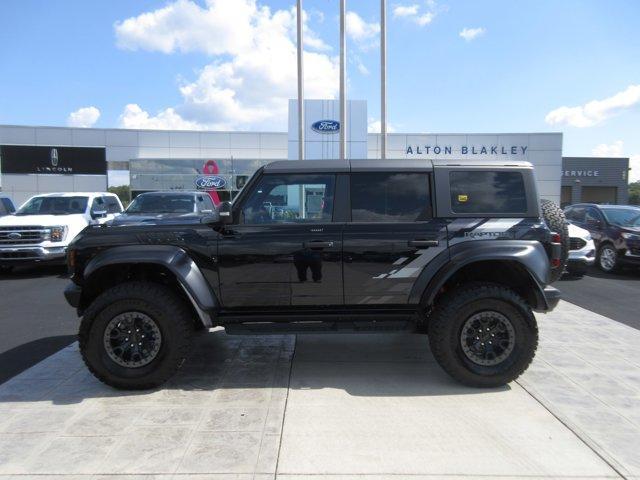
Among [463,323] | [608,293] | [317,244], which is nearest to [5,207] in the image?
[317,244]

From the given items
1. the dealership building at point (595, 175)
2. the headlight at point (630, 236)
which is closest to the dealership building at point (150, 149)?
the headlight at point (630, 236)

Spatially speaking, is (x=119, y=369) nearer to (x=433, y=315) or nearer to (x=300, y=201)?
(x=300, y=201)

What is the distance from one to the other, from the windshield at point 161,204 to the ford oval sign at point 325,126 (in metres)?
12.3

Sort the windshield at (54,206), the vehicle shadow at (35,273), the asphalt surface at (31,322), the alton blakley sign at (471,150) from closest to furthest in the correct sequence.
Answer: the asphalt surface at (31,322) → the vehicle shadow at (35,273) → the windshield at (54,206) → the alton blakley sign at (471,150)

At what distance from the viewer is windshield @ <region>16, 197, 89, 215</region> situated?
11688mm

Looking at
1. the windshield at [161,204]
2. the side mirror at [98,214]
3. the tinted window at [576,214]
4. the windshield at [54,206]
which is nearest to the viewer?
the windshield at [161,204]

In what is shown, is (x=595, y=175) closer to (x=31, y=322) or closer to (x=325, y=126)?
(x=325, y=126)

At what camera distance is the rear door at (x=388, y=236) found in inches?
171

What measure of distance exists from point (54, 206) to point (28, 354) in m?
7.47

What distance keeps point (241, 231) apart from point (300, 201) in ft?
1.95

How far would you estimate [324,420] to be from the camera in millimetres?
3799

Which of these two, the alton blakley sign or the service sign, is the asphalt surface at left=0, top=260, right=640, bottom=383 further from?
the service sign

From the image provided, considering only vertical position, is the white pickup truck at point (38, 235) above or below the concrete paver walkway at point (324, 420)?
above

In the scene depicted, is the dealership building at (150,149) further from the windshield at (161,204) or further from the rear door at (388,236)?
the rear door at (388,236)
